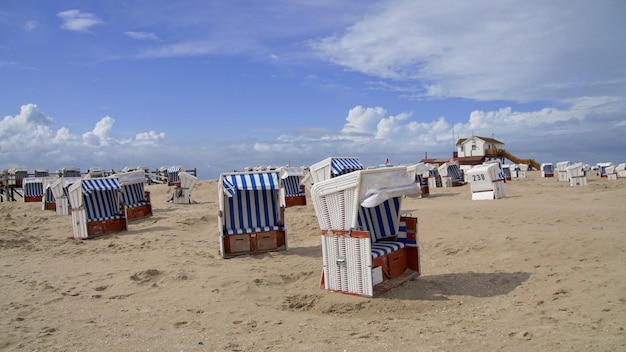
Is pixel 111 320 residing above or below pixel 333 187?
below

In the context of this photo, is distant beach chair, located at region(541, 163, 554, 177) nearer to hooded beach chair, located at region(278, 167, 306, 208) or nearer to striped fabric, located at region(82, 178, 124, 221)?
hooded beach chair, located at region(278, 167, 306, 208)

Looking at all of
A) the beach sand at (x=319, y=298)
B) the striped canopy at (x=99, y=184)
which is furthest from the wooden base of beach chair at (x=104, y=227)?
the beach sand at (x=319, y=298)

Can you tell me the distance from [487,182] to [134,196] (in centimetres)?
1499

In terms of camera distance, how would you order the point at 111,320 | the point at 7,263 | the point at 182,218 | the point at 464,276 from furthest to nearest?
the point at 182,218
the point at 7,263
the point at 464,276
the point at 111,320

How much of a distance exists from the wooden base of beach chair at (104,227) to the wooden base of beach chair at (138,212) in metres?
2.62

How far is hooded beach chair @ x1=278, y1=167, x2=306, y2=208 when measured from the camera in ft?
67.8

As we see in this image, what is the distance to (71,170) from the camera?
3875 cm

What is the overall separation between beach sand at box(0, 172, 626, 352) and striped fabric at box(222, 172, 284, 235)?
820 millimetres

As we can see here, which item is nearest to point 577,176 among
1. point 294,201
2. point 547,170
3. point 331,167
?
point 547,170

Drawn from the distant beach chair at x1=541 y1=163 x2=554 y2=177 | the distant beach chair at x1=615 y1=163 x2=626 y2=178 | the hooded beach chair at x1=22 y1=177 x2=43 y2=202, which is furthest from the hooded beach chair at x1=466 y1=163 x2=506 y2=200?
the hooded beach chair at x1=22 y1=177 x2=43 y2=202

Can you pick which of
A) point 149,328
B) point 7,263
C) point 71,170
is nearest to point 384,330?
point 149,328

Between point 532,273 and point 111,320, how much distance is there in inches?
253

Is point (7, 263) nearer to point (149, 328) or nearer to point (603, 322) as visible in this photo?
point (149, 328)

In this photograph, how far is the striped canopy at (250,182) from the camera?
10250 millimetres
